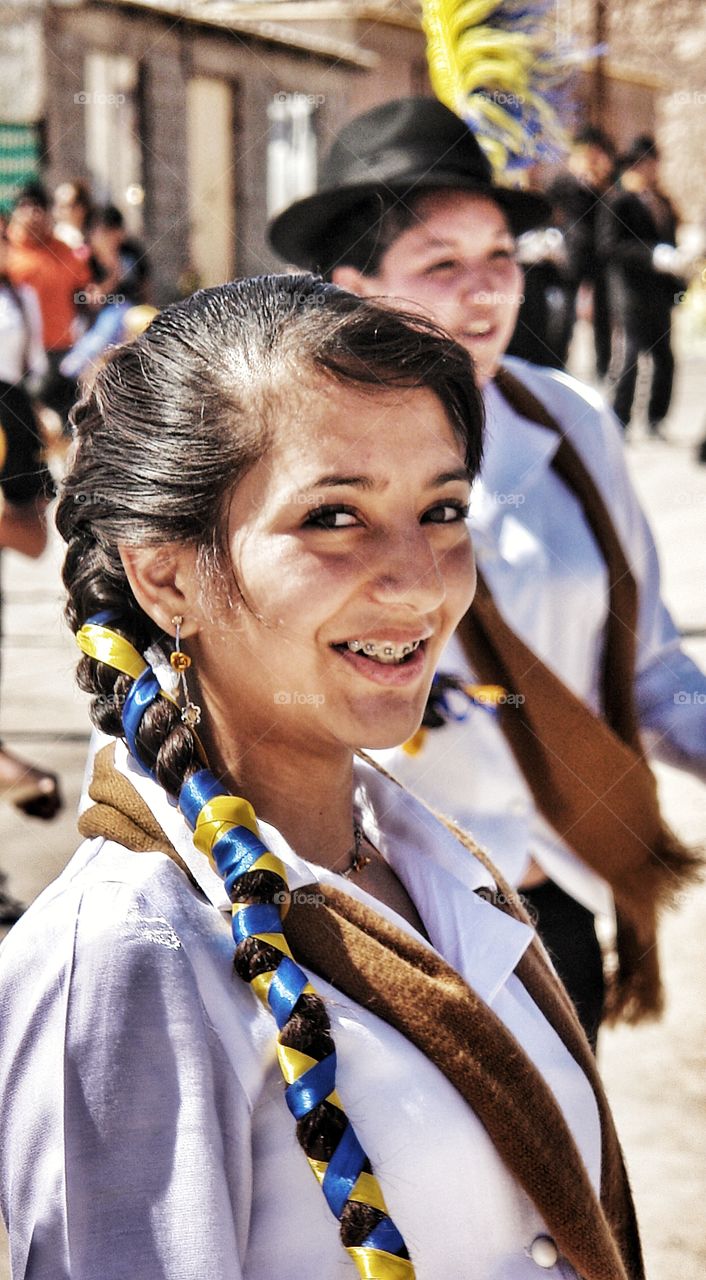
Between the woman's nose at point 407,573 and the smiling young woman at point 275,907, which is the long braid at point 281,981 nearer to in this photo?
the smiling young woman at point 275,907

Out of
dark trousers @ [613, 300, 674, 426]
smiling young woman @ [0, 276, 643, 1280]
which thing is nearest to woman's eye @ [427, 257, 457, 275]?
smiling young woman @ [0, 276, 643, 1280]

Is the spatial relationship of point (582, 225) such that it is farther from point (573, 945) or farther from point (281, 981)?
point (281, 981)

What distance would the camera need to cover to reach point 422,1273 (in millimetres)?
1232

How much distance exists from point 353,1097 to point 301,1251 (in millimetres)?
124

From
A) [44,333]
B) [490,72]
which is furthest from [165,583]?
[44,333]

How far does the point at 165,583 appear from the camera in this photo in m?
1.37

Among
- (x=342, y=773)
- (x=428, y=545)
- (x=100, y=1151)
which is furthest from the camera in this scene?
(x=342, y=773)

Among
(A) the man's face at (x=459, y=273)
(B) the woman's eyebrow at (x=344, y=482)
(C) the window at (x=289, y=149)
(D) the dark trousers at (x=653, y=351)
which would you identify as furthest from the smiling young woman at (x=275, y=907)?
(C) the window at (x=289, y=149)

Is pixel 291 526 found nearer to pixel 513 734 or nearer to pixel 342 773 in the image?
pixel 342 773

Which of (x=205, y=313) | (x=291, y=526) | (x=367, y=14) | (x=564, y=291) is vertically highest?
(x=367, y=14)

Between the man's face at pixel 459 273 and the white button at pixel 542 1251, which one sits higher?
the man's face at pixel 459 273

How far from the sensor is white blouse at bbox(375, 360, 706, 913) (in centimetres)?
231

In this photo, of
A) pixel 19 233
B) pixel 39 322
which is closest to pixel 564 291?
pixel 19 233

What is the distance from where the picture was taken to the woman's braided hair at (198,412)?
133cm
